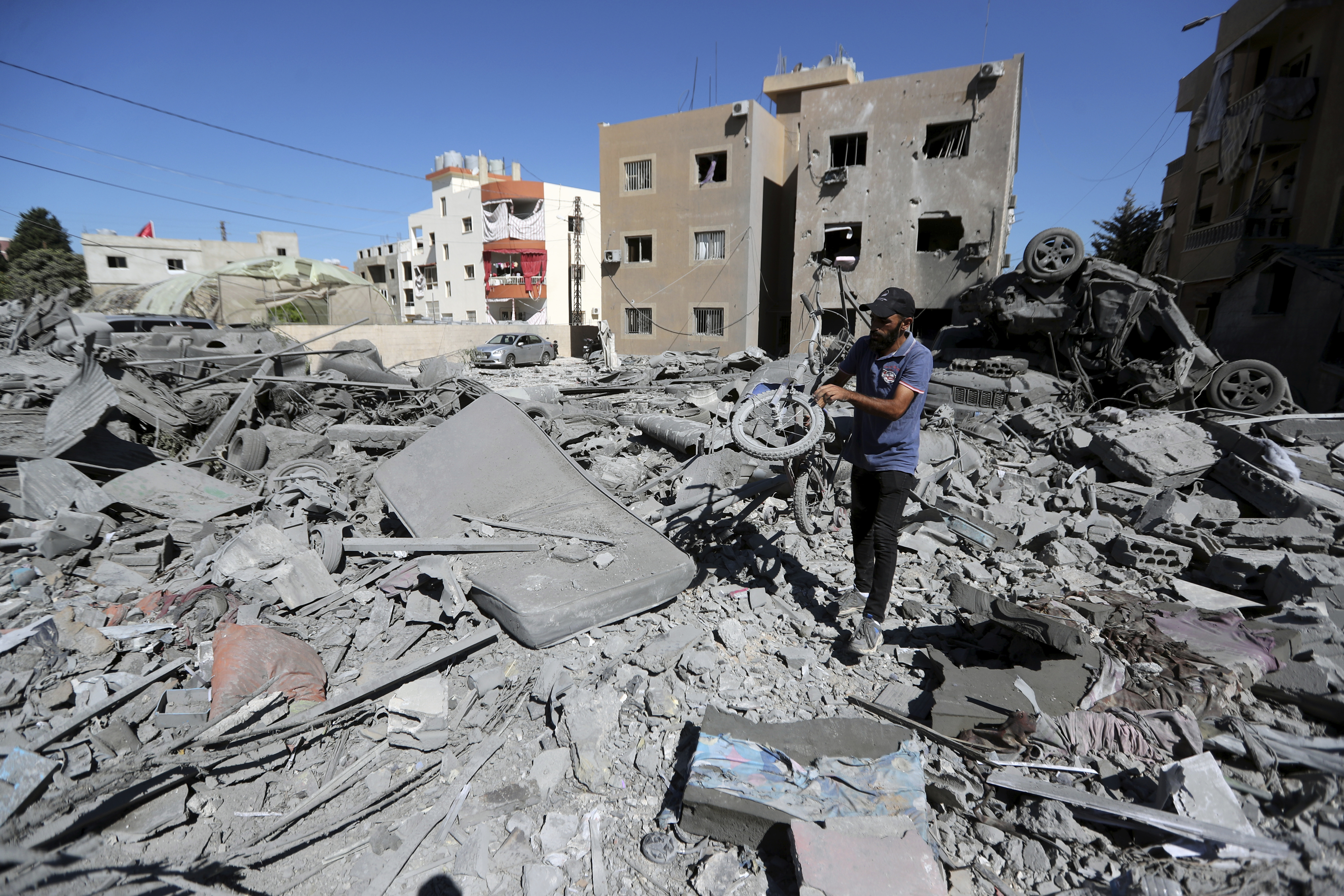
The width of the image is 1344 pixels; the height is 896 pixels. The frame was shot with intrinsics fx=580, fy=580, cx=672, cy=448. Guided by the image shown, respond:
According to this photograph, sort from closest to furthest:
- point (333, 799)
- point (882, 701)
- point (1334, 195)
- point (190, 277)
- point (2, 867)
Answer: point (2, 867) → point (333, 799) → point (882, 701) → point (1334, 195) → point (190, 277)

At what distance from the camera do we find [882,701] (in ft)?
9.18

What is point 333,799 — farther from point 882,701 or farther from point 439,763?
point 882,701

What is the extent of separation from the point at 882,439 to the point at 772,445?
1023 mm

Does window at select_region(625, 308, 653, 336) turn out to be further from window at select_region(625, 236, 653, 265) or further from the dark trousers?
the dark trousers

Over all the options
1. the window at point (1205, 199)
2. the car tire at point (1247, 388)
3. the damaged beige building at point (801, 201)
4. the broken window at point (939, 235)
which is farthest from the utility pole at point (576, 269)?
the car tire at point (1247, 388)

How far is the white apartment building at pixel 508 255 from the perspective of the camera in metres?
33.9

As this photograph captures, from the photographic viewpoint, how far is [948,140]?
17938 mm

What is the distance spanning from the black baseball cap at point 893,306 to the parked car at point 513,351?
19.6 metres

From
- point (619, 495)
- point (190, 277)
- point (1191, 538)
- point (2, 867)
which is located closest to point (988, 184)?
point (1191, 538)

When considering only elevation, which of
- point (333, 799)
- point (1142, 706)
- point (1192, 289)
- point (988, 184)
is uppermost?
point (988, 184)

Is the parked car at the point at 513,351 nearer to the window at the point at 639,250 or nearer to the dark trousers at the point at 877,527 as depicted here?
the window at the point at 639,250

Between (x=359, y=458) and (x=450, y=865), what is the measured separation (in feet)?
19.1

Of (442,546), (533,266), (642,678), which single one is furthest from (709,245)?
(642,678)

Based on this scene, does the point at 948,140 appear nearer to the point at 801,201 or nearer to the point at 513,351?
the point at 801,201
